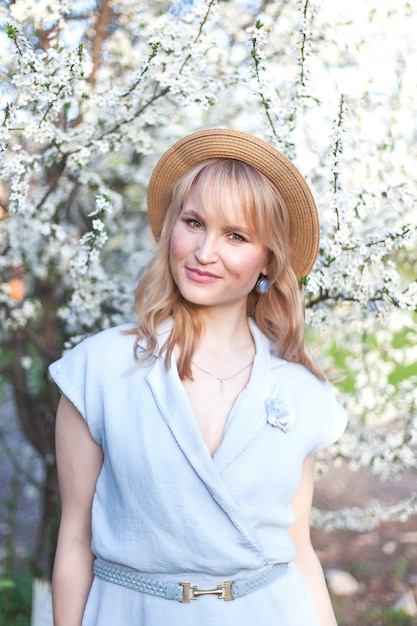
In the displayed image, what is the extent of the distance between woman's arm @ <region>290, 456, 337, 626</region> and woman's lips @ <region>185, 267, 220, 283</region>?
1.87ft

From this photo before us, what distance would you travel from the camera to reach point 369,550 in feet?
12.4

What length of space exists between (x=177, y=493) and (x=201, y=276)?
54cm

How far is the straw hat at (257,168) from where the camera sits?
184 centimetres

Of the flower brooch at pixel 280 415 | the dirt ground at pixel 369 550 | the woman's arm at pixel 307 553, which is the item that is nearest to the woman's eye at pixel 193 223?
the flower brooch at pixel 280 415

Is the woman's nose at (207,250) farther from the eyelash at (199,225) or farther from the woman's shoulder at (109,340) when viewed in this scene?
the woman's shoulder at (109,340)

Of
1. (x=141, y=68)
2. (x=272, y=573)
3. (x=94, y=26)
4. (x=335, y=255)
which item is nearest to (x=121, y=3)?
(x=94, y=26)

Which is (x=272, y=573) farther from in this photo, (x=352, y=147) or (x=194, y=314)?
(x=352, y=147)

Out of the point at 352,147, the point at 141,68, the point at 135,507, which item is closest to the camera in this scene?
the point at 135,507

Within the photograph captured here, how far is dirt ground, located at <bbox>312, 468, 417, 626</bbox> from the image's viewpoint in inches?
131

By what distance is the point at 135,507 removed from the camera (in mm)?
1665

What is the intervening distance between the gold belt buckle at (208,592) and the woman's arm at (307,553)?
1.00ft

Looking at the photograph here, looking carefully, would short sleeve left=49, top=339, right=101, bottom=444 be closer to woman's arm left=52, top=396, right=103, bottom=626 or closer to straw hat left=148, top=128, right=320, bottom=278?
woman's arm left=52, top=396, right=103, bottom=626

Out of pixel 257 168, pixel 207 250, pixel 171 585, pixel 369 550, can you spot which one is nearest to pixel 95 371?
pixel 207 250

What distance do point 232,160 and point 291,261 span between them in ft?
1.18
